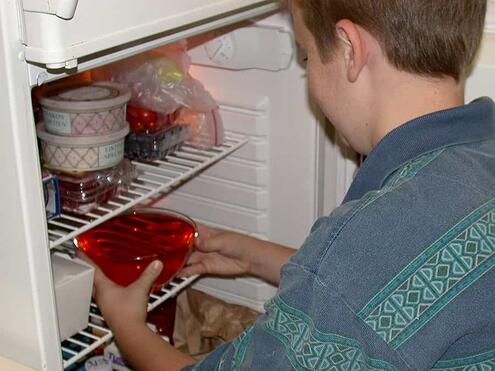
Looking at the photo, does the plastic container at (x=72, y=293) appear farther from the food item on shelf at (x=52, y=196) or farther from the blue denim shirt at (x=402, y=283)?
the blue denim shirt at (x=402, y=283)

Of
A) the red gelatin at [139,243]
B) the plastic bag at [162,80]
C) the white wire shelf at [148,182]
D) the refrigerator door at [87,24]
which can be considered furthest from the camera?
the plastic bag at [162,80]

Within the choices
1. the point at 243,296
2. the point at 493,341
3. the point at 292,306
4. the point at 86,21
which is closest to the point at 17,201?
the point at 86,21

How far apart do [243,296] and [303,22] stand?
0.78 m

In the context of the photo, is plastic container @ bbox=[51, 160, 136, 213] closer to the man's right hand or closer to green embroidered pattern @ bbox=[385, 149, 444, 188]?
the man's right hand

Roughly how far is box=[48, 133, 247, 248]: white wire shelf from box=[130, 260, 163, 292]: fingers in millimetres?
108

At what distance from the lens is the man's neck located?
107 centimetres

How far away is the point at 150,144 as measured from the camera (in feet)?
5.02

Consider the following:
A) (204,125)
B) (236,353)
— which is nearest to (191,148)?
(204,125)

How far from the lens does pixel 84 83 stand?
1439 millimetres

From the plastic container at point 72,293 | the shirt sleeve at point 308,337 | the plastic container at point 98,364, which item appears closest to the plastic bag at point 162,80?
the plastic container at point 72,293

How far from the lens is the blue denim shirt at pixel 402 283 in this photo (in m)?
0.93

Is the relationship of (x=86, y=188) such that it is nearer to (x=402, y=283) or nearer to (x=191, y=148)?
(x=191, y=148)

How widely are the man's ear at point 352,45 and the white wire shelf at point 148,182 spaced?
46 centimetres

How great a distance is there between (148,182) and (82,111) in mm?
214
